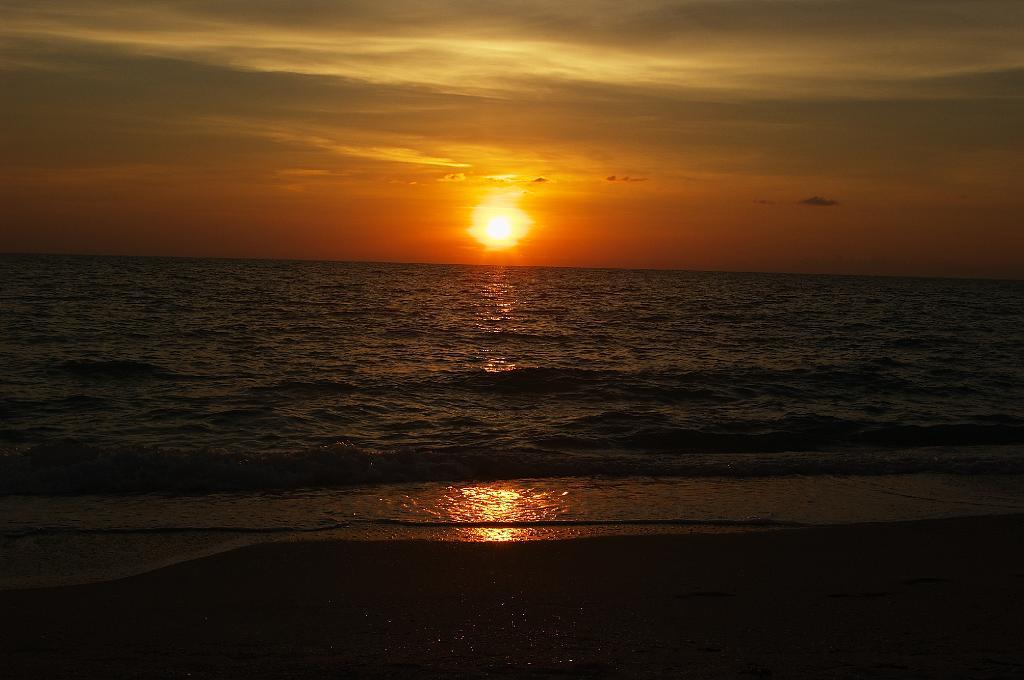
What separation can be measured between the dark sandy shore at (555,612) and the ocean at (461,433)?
782 millimetres

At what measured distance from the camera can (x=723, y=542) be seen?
25.8 ft

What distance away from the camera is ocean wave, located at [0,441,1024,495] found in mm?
10078

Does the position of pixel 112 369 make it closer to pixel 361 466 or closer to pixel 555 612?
pixel 361 466

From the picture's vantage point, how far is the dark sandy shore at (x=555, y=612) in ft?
16.3

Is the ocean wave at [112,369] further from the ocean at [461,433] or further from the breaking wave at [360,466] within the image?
the breaking wave at [360,466]

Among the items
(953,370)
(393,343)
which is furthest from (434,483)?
(953,370)

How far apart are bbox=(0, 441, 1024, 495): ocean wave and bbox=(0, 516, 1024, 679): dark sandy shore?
3.24 meters

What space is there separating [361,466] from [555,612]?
5.53 meters

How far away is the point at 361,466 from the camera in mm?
10930

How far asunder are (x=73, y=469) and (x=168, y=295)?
4016 centimetres

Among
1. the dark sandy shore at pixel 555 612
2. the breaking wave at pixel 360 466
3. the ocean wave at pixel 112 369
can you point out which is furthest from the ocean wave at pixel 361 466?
the ocean wave at pixel 112 369

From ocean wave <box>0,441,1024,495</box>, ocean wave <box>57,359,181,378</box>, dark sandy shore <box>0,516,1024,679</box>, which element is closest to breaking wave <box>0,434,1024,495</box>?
ocean wave <box>0,441,1024,495</box>

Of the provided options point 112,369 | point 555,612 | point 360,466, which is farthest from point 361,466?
point 112,369

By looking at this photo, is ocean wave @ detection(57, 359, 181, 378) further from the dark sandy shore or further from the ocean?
the dark sandy shore
